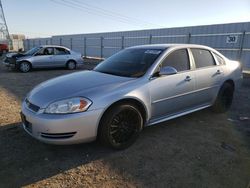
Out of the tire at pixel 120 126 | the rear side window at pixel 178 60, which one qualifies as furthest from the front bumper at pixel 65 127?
the rear side window at pixel 178 60

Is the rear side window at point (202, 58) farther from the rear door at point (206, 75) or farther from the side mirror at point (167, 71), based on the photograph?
the side mirror at point (167, 71)

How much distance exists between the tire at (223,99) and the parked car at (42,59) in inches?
401

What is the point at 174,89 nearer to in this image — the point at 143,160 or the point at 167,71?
the point at 167,71

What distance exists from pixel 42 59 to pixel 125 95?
1083 cm

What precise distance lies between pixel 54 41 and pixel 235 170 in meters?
31.6

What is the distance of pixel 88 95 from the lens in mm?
3348

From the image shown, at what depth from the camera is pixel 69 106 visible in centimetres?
324

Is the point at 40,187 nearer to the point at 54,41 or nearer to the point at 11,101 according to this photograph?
the point at 11,101

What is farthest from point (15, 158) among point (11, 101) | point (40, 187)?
point (11, 101)

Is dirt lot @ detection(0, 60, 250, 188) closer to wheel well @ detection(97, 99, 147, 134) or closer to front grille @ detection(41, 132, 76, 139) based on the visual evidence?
front grille @ detection(41, 132, 76, 139)

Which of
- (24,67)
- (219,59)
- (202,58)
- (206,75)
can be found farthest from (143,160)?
(24,67)

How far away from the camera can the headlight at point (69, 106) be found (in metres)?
3.23

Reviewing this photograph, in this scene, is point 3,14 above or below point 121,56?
above

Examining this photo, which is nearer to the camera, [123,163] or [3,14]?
[123,163]
